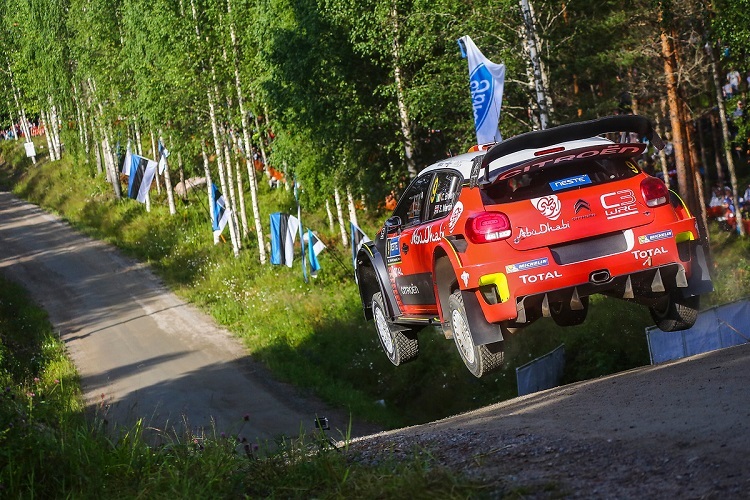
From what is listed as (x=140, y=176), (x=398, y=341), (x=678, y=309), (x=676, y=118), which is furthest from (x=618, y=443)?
(x=140, y=176)

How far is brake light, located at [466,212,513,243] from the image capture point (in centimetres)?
848

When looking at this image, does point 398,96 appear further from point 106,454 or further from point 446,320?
point 106,454

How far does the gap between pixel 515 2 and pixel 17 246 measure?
2466 cm

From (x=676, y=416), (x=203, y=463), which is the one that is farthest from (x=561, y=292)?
(x=203, y=463)

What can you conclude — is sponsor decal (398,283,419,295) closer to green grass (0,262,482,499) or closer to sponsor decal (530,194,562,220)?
sponsor decal (530,194,562,220)

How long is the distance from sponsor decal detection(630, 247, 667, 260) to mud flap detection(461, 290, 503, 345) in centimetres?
138

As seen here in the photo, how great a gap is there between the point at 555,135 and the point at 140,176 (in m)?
30.9

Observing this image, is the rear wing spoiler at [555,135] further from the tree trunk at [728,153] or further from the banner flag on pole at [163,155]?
the banner flag on pole at [163,155]

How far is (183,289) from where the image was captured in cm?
3131

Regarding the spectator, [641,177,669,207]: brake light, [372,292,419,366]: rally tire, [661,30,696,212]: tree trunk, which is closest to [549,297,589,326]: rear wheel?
[641,177,669,207]: brake light

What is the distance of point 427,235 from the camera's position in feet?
31.4

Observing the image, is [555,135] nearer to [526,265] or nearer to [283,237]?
[526,265]

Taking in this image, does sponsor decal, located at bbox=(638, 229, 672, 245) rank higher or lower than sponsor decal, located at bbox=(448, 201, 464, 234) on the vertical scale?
lower

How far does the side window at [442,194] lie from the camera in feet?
30.1
